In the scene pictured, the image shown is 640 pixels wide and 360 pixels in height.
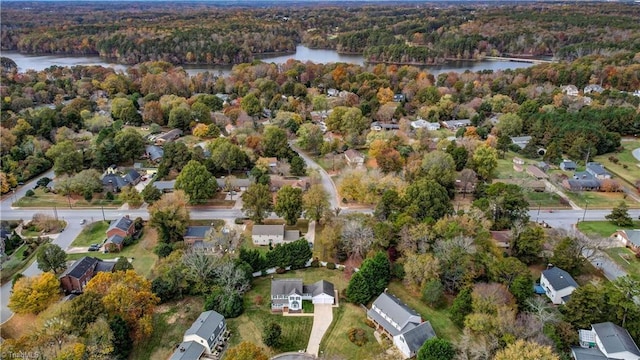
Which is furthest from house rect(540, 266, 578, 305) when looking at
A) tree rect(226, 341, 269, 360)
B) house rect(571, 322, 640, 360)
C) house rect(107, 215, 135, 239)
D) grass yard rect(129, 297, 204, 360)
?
house rect(107, 215, 135, 239)

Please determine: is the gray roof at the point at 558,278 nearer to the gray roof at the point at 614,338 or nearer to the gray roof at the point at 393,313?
the gray roof at the point at 614,338

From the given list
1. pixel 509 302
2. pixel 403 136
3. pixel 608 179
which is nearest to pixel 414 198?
pixel 509 302

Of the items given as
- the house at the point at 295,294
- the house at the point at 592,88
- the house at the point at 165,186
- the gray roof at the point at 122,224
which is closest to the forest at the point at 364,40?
the house at the point at 592,88

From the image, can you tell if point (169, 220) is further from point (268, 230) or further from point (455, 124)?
point (455, 124)

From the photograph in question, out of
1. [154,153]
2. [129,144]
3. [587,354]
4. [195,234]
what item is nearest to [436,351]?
[587,354]

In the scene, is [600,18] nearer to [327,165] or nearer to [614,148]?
[614,148]
